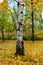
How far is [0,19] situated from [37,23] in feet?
27.6

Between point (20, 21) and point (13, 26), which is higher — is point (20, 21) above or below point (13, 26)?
above

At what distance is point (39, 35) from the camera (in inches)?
1777

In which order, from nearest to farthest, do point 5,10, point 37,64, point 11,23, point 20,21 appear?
1. point 37,64
2. point 20,21
3. point 5,10
4. point 11,23

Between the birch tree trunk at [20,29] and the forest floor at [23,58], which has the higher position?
the birch tree trunk at [20,29]

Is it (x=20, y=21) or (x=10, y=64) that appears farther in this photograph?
(x=20, y=21)

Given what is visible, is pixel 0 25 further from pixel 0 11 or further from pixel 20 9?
pixel 20 9

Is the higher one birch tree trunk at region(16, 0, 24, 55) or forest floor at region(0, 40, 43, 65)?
birch tree trunk at region(16, 0, 24, 55)

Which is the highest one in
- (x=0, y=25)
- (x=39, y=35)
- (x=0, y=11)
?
(x=0, y=11)

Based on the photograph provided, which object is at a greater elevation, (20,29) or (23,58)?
(20,29)

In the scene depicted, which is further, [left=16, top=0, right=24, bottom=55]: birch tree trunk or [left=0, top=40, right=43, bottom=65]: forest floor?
[left=16, top=0, right=24, bottom=55]: birch tree trunk

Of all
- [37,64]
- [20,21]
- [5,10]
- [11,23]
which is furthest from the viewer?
[11,23]

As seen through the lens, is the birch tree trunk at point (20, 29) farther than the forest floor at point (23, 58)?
Yes

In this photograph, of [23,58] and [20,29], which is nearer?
[23,58]

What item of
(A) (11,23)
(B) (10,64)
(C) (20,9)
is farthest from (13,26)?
(B) (10,64)
